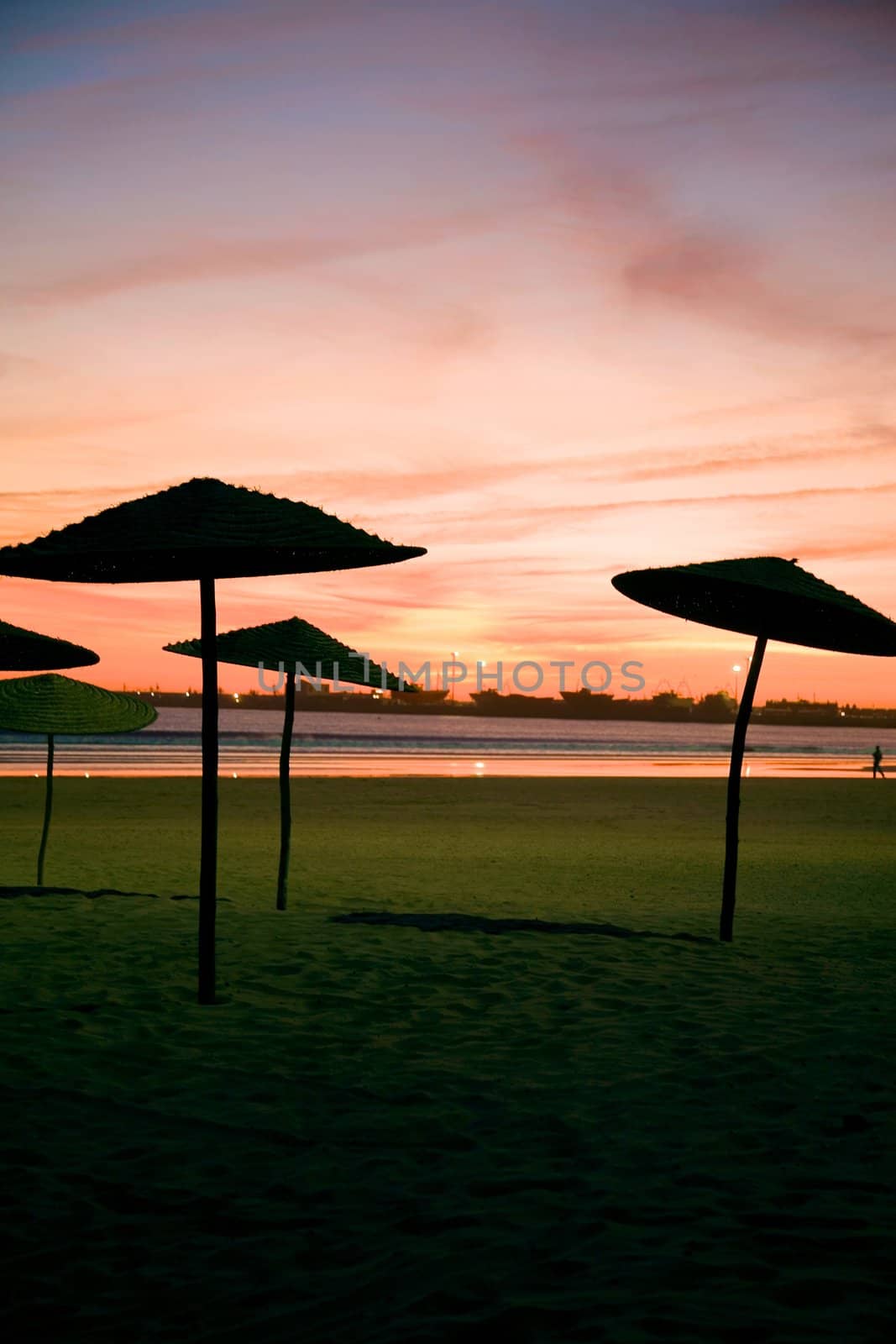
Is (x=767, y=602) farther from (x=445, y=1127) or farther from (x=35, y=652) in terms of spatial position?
(x=35, y=652)

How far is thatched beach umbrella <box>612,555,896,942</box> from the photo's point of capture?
27.3 feet

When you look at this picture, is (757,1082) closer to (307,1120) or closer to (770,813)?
(307,1120)

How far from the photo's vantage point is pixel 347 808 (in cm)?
2538

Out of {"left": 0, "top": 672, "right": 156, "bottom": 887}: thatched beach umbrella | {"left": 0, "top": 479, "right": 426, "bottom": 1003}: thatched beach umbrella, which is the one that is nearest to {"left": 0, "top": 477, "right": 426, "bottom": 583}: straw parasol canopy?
{"left": 0, "top": 479, "right": 426, "bottom": 1003}: thatched beach umbrella

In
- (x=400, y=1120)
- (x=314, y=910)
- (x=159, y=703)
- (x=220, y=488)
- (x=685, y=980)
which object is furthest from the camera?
(x=159, y=703)

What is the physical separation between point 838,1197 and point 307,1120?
7.62 feet

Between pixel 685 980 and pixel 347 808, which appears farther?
pixel 347 808

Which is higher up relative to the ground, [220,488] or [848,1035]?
[220,488]

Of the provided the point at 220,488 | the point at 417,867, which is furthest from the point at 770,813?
the point at 220,488

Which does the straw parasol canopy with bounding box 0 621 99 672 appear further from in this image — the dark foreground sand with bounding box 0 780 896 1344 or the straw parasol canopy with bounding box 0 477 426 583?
the straw parasol canopy with bounding box 0 477 426 583

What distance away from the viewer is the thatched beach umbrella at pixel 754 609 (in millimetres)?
8312

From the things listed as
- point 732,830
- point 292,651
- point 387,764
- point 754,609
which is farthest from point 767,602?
point 387,764

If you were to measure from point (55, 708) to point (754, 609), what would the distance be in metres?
7.37

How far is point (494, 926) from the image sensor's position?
1009cm
